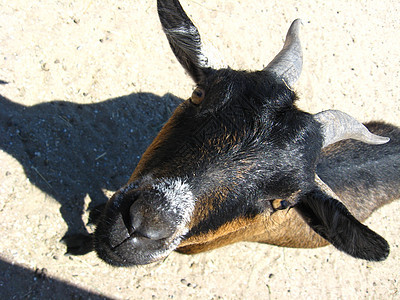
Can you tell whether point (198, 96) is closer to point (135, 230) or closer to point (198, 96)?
point (198, 96)

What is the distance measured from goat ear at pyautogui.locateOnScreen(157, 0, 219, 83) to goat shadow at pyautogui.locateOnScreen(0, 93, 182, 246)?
7.32ft

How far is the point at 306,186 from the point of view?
3443mm

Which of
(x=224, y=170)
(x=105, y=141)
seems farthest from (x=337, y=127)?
(x=105, y=141)

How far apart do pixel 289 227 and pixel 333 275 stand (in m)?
2.80

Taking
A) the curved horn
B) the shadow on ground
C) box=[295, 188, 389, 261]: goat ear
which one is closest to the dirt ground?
the shadow on ground

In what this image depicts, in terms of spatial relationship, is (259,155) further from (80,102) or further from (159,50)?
(159,50)

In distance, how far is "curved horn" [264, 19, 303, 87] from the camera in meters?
3.88

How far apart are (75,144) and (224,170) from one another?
3133 mm

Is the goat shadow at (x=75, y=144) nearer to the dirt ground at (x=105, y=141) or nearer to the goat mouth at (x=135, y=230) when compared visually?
the dirt ground at (x=105, y=141)

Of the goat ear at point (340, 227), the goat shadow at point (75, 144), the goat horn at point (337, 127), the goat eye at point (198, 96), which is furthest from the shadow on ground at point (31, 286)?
the goat horn at point (337, 127)

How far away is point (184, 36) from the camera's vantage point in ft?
11.5

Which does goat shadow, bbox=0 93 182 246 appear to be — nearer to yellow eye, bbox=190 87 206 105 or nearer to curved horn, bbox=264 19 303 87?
yellow eye, bbox=190 87 206 105

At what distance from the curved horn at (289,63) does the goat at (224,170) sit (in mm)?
25

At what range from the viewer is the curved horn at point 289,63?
153 inches
